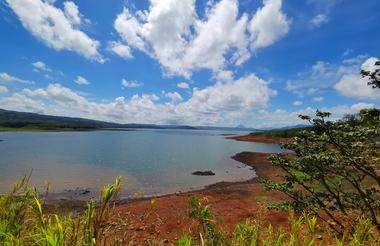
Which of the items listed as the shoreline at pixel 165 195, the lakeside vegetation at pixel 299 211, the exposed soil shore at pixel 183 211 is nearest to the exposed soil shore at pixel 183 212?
the exposed soil shore at pixel 183 211

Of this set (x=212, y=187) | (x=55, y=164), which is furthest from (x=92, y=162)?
(x=212, y=187)

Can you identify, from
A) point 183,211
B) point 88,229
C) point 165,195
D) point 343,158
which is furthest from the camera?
point 165,195

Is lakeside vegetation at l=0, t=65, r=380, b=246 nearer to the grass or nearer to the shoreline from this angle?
the grass

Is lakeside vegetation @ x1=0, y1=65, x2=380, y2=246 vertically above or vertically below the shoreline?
above

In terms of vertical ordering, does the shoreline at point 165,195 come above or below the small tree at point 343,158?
below

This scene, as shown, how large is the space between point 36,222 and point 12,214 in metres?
0.40

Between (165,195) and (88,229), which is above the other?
(88,229)

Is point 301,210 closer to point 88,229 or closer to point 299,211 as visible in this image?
point 299,211

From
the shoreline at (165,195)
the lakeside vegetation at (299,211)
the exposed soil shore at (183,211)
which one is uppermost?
the lakeside vegetation at (299,211)

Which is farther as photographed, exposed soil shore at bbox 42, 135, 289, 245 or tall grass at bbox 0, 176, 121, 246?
exposed soil shore at bbox 42, 135, 289, 245

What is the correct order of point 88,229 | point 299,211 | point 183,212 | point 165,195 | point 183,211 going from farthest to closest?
point 165,195, point 183,211, point 183,212, point 299,211, point 88,229

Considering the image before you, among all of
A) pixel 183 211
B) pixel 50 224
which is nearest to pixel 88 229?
pixel 50 224

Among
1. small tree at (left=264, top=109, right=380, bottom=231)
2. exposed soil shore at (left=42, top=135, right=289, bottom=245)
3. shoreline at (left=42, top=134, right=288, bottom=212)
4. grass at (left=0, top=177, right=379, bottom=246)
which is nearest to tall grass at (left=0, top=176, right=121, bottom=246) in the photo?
grass at (left=0, top=177, right=379, bottom=246)

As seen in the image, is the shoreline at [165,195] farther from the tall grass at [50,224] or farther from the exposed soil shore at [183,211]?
the tall grass at [50,224]
